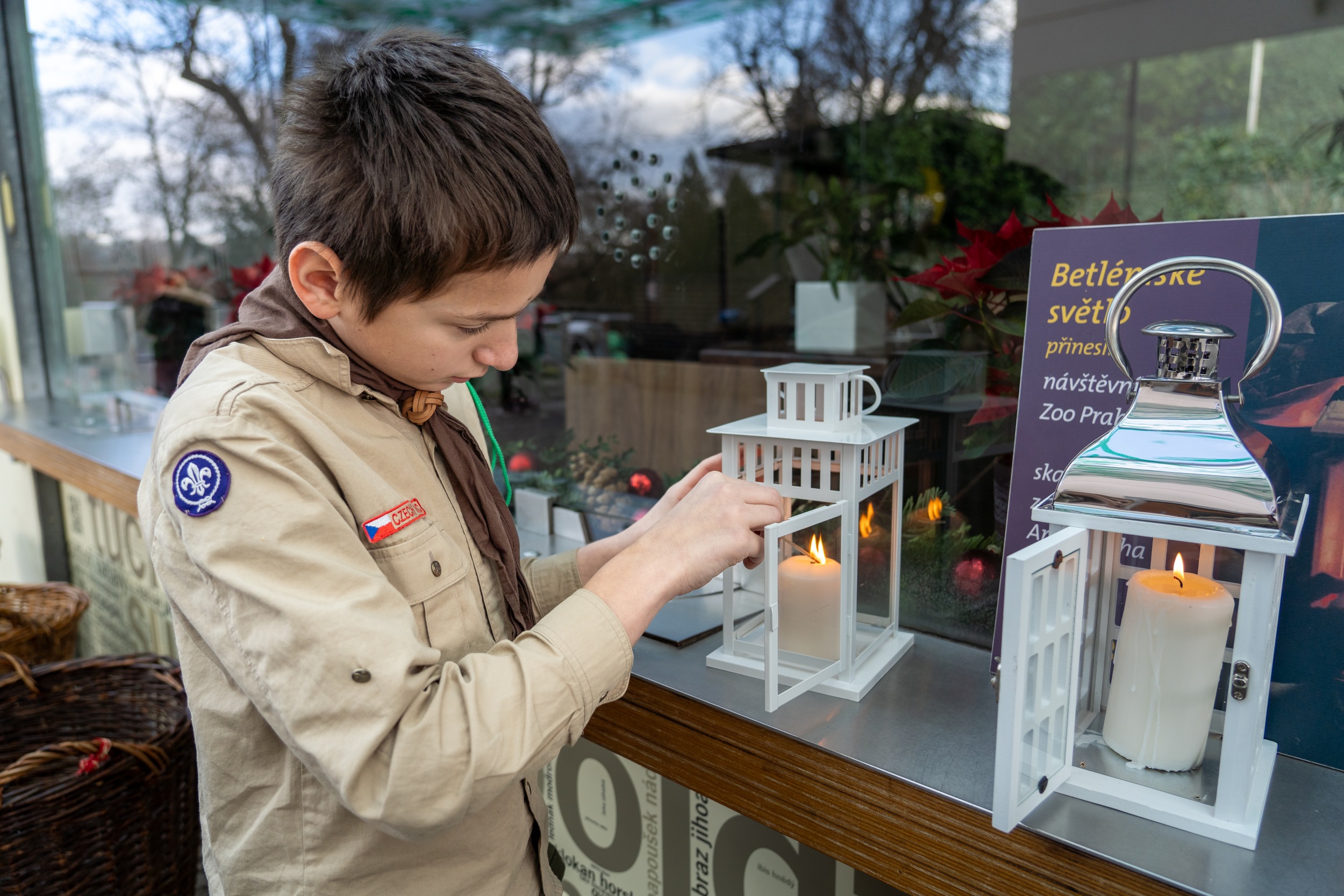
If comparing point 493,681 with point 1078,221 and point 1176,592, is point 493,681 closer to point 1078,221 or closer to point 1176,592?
point 1176,592

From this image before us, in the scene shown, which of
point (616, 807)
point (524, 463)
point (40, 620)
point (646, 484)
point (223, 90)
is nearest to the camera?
point (616, 807)

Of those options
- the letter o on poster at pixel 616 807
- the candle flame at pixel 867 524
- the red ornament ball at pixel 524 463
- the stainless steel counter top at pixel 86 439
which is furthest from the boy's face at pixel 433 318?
the stainless steel counter top at pixel 86 439

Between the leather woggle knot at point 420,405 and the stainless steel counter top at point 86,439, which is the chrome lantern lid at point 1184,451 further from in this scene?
the stainless steel counter top at point 86,439

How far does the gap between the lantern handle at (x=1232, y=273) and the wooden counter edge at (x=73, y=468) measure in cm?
168

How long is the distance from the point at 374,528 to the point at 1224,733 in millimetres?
639

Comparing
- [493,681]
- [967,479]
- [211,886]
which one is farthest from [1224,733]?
[211,886]

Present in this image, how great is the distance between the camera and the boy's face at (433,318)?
64cm

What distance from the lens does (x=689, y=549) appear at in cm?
71

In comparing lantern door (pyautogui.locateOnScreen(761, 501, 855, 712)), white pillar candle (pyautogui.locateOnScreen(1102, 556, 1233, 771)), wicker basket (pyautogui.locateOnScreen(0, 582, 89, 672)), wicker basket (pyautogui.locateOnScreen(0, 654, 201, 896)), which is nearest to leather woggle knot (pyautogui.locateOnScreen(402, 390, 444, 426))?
lantern door (pyautogui.locateOnScreen(761, 501, 855, 712))

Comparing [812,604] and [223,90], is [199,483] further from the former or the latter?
[223,90]

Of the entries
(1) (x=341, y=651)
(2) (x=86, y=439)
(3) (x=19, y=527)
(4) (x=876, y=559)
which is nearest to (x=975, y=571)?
(4) (x=876, y=559)

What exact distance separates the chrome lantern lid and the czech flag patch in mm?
505

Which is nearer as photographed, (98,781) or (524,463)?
(98,781)

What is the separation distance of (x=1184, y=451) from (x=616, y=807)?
35.7 inches
